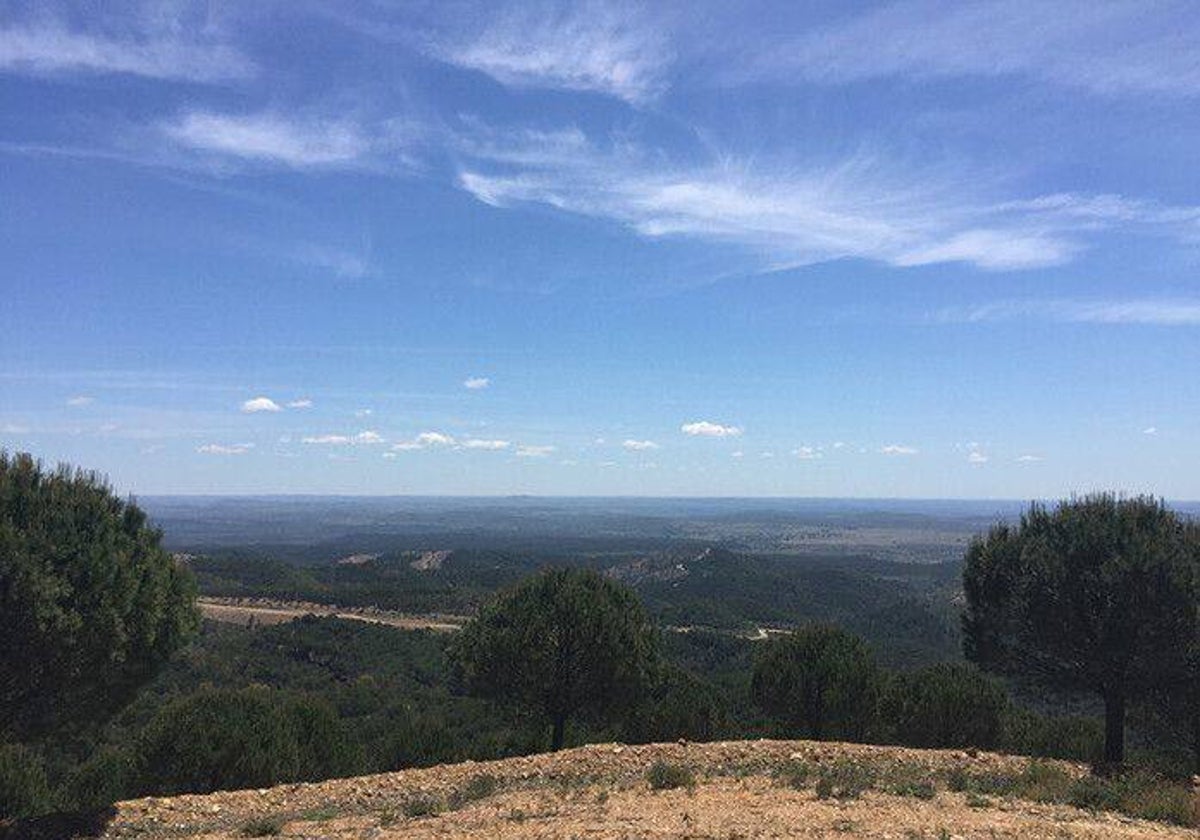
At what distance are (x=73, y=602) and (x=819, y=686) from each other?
22562mm

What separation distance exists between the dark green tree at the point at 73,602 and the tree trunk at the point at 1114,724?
832 inches

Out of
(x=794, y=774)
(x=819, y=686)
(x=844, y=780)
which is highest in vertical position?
(x=844, y=780)

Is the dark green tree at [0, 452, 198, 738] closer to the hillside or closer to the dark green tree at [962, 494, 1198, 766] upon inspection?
the hillside

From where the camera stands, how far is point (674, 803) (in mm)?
13414

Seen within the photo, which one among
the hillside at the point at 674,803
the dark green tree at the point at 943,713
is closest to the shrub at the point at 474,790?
the hillside at the point at 674,803

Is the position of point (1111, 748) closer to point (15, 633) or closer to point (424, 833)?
point (424, 833)

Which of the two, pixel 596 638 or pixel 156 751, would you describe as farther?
pixel 596 638

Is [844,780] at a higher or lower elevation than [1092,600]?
lower

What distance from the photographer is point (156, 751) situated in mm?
19281

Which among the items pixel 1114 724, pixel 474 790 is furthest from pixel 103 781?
pixel 1114 724

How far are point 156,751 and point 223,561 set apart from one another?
13093 cm

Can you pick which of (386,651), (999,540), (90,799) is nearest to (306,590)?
(386,651)

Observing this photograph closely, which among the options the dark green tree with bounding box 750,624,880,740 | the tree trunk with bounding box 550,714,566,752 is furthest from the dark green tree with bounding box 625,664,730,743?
the tree trunk with bounding box 550,714,566,752

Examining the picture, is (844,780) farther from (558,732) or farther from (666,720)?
(666,720)
